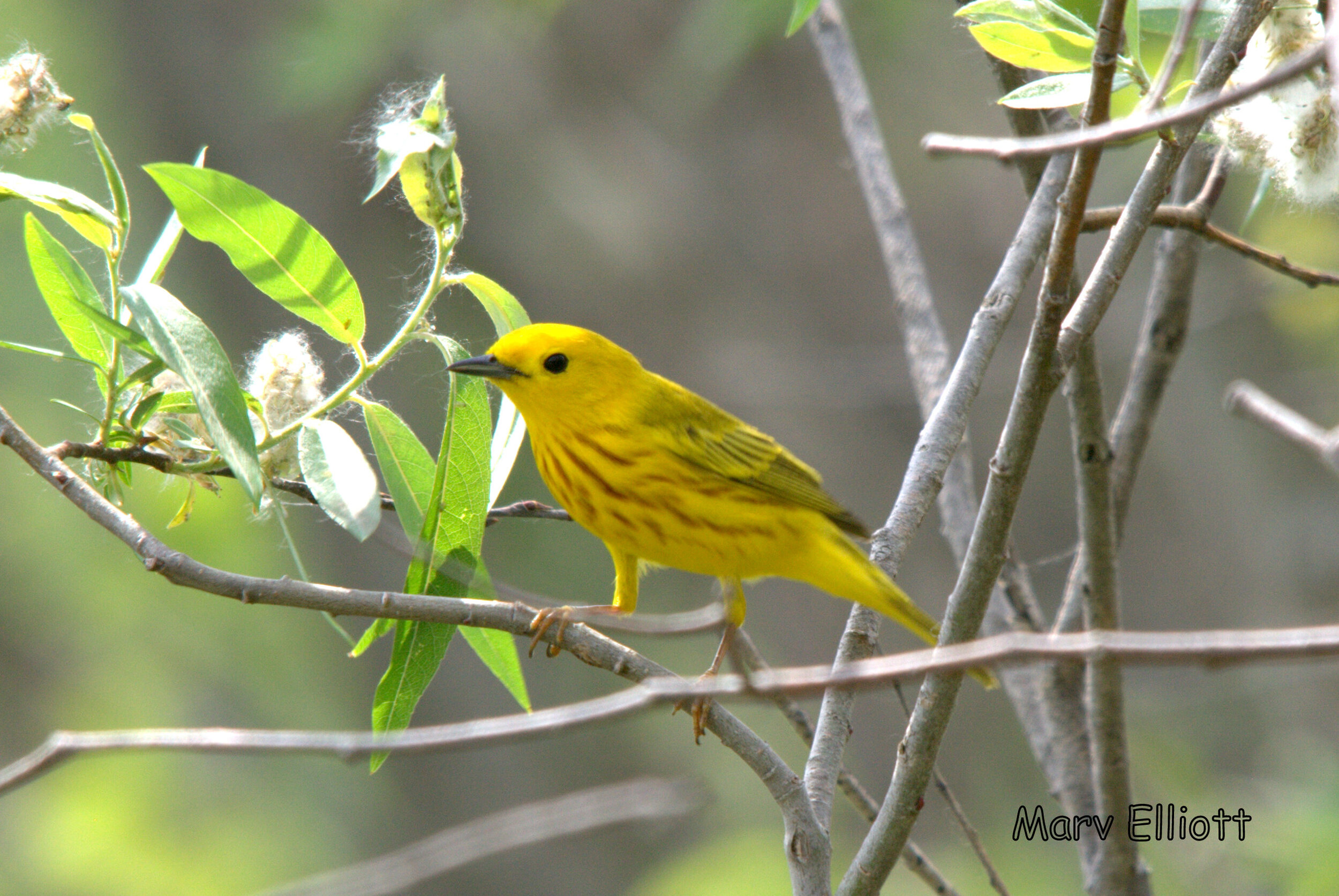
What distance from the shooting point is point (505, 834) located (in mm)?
1245

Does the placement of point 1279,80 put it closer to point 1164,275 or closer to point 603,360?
point 603,360

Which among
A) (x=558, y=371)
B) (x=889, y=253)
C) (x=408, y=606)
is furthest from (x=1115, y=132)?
(x=889, y=253)

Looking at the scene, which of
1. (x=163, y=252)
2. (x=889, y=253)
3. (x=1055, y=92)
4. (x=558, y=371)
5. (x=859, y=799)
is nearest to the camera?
(x=163, y=252)

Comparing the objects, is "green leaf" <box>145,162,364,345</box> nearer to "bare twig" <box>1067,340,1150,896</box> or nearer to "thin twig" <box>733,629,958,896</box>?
"thin twig" <box>733,629,958,896</box>

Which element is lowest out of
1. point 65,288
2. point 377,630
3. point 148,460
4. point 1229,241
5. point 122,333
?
point 377,630

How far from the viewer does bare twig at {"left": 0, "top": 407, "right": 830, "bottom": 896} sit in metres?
1.39

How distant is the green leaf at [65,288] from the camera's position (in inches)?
66.3

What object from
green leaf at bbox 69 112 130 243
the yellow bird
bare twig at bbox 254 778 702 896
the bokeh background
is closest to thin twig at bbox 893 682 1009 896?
the yellow bird

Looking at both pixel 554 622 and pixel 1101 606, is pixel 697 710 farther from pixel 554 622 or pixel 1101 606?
pixel 1101 606

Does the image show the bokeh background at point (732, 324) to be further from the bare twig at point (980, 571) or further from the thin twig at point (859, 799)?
the bare twig at point (980, 571)

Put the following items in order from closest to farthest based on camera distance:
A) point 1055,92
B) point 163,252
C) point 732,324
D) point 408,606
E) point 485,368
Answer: point 408,606 → point 163,252 → point 1055,92 → point 485,368 → point 732,324

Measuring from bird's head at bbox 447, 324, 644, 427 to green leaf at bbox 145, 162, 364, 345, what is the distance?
37cm

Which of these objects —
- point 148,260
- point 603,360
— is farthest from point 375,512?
point 603,360

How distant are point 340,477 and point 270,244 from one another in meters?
0.45
